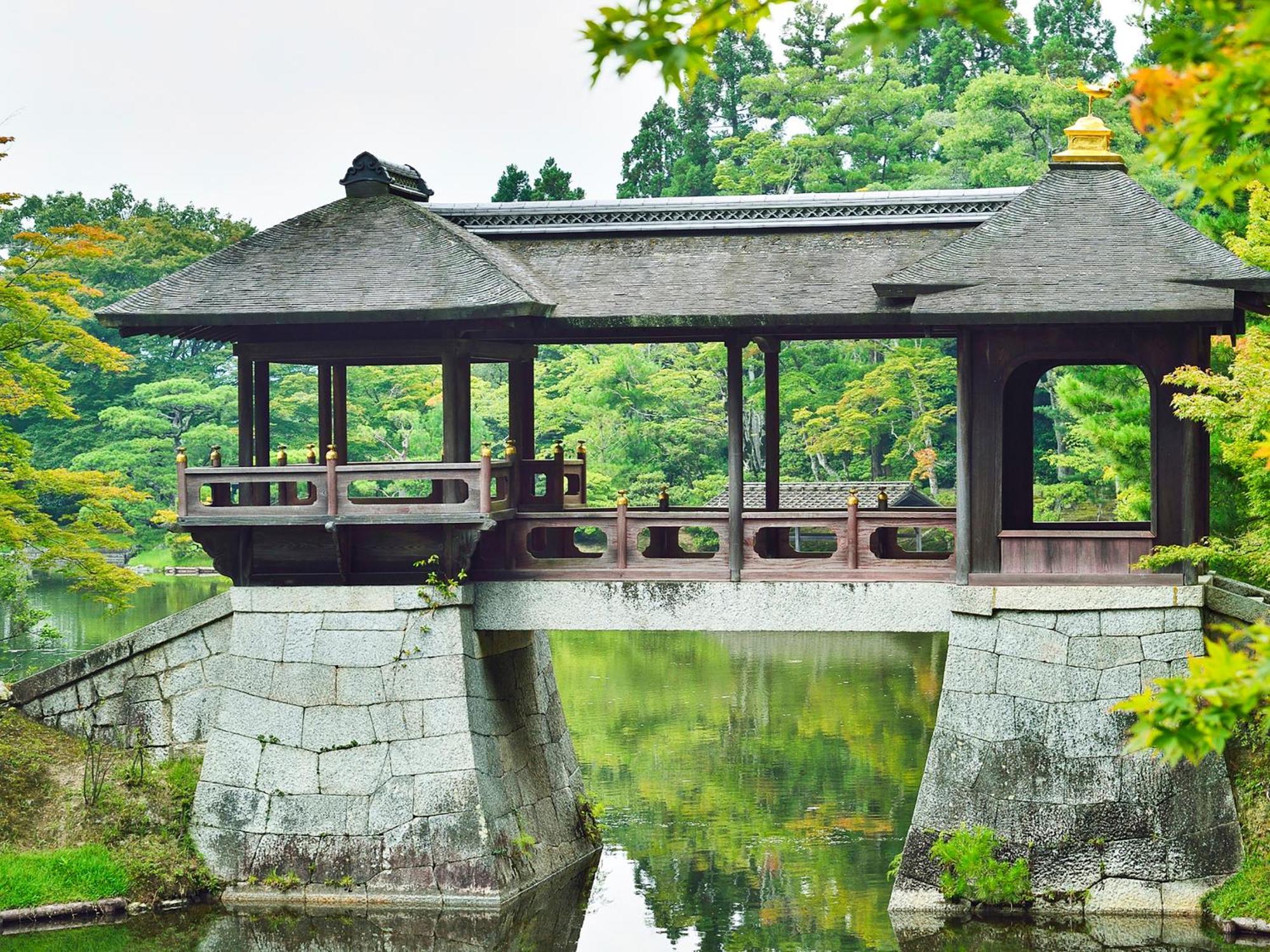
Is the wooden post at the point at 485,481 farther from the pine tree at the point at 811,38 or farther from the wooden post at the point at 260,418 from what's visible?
the pine tree at the point at 811,38

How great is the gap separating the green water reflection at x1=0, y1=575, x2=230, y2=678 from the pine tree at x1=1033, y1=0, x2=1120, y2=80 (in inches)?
890

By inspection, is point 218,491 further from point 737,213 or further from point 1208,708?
point 1208,708

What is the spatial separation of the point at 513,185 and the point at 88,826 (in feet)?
72.6

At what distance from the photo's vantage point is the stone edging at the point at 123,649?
1411 cm

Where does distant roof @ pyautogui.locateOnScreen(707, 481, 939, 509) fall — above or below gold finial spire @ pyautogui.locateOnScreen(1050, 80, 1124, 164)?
below

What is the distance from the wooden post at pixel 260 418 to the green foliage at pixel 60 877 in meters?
3.12

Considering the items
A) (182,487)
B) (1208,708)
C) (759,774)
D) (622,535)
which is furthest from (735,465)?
(1208,708)

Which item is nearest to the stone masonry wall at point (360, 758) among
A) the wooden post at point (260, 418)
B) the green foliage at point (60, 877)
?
the green foliage at point (60, 877)

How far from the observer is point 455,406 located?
44.3 feet

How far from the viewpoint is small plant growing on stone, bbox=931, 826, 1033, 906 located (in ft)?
39.7

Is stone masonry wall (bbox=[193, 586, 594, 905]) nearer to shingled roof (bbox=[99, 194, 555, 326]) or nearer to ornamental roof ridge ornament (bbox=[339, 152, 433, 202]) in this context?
shingled roof (bbox=[99, 194, 555, 326])

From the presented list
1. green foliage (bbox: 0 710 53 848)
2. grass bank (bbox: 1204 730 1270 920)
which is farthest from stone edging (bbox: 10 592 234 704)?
grass bank (bbox: 1204 730 1270 920)

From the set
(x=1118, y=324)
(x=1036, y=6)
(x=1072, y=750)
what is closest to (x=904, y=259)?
(x=1118, y=324)

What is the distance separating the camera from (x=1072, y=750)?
40.4 feet
